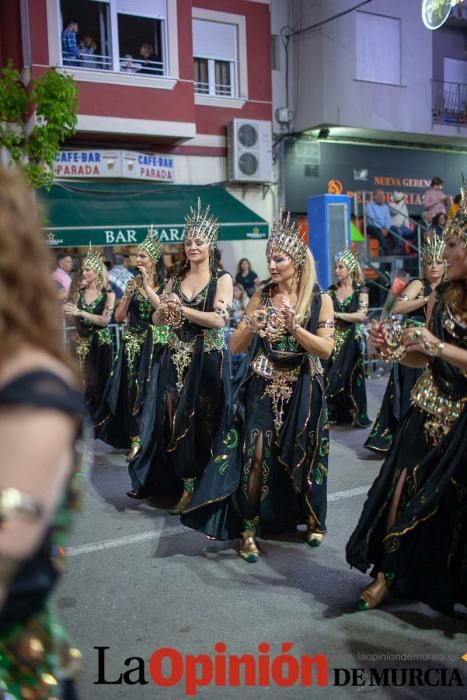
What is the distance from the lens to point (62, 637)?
5.32 feet

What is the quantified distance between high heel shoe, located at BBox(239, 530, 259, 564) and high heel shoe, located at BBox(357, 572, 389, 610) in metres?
0.92

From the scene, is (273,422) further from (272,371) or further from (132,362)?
(132,362)

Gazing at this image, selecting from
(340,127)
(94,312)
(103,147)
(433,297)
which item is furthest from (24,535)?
(340,127)

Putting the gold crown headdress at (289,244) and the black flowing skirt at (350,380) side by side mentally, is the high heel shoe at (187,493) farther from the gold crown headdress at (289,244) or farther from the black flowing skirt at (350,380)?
the black flowing skirt at (350,380)

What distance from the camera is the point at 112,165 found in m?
15.6

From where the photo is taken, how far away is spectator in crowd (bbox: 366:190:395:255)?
56.2 feet

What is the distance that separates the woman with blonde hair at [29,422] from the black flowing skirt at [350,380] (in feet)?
25.3

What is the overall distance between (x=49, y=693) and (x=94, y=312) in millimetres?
6845

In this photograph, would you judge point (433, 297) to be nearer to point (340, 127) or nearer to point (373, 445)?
point (373, 445)

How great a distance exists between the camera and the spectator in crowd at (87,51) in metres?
15.2

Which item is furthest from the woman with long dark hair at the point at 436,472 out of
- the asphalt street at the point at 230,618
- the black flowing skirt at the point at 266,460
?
the black flowing skirt at the point at 266,460

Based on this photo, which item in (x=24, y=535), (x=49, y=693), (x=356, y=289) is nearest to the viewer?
(x=24, y=535)

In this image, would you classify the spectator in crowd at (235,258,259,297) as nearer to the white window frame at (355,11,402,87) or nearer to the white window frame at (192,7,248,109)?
the white window frame at (192,7,248,109)

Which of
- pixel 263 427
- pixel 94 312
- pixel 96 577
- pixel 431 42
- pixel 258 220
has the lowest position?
pixel 96 577
